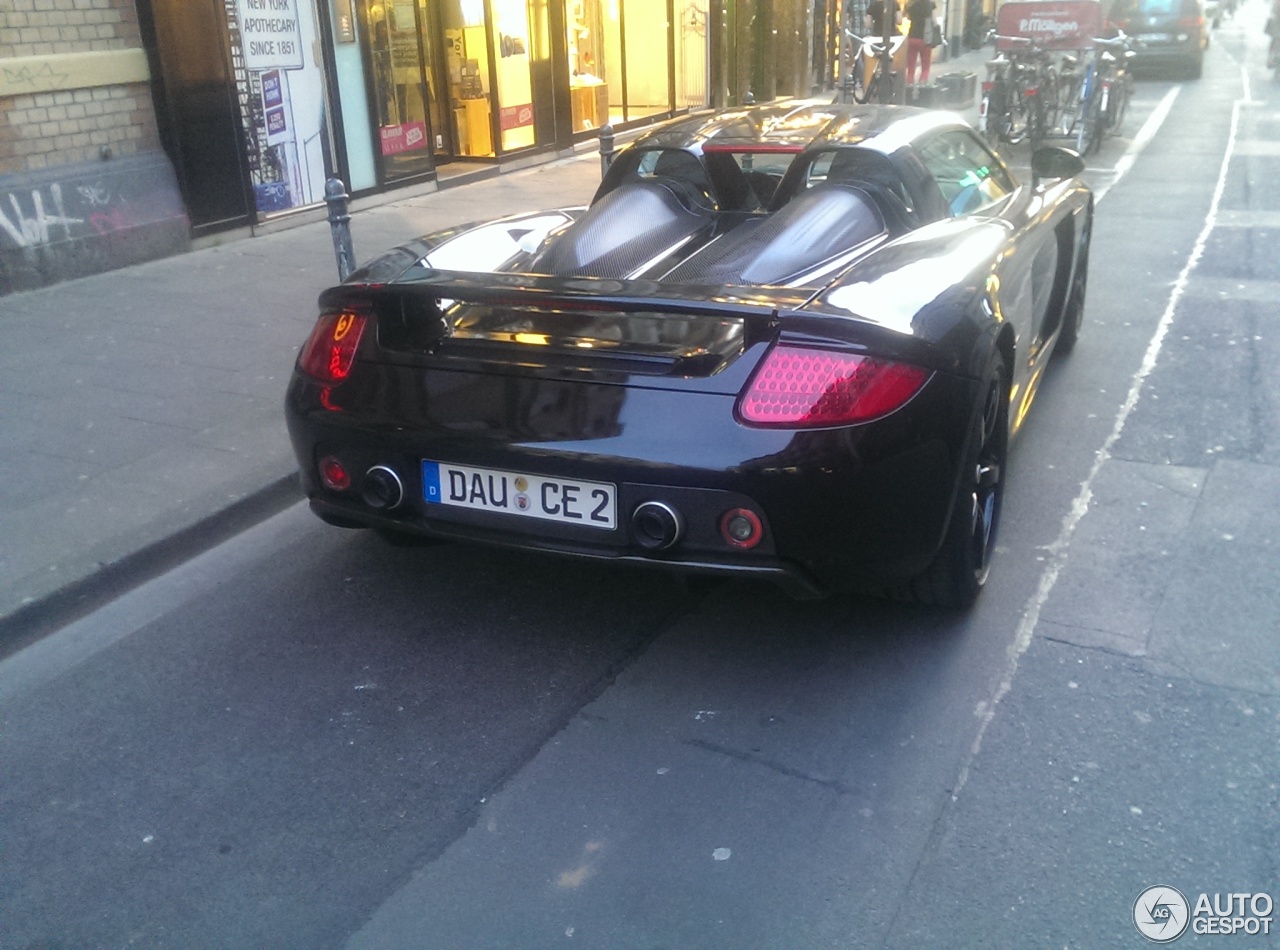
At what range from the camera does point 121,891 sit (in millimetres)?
2613

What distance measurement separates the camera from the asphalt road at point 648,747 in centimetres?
251

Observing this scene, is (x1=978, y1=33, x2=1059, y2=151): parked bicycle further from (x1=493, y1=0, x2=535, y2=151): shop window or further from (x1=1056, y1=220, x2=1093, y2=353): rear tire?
(x1=1056, y1=220, x2=1093, y2=353): rear tire

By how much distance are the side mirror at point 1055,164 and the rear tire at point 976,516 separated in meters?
2.03

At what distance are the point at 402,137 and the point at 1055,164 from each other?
7601 mm

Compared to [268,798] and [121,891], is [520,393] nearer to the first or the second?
[268,798]

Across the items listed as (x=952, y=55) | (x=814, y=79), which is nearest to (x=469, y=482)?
(x=814, y=79)

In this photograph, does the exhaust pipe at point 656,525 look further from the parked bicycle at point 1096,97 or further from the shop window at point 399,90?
the parked bicycle at point 1096,97

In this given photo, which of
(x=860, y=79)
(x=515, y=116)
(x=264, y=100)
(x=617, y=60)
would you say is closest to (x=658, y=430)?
(x=264, y=100)

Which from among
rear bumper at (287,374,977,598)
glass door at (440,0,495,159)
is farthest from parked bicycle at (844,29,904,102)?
rear bumper at (287,374,977,598)

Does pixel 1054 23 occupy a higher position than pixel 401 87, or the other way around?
pixel 1054 23

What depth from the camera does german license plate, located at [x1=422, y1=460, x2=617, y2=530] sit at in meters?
3.12

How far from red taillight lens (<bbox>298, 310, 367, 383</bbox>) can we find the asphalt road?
2.61 ft

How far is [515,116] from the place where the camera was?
44.8 feet

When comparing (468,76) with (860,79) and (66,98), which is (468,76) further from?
(860,79)
